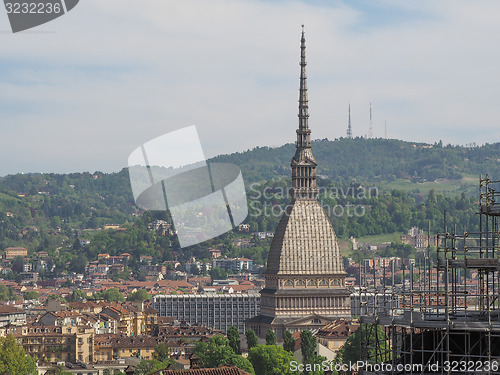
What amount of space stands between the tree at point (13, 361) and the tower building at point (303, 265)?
110 feet

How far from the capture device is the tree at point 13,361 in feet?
363

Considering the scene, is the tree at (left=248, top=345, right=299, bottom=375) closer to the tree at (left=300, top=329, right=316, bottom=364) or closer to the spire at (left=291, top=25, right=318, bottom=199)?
the tree at (left=300, top=329, right=316, bottom=364)

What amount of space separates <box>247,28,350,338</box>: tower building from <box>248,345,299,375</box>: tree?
38.6 m

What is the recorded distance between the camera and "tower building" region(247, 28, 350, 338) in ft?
479

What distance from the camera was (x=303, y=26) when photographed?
15425 centimetres

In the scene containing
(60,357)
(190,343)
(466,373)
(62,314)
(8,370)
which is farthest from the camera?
(62,314)

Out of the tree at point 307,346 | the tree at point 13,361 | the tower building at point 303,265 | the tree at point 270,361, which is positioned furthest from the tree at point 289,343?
the tree at point 13,361

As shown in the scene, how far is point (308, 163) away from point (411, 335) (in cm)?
10918

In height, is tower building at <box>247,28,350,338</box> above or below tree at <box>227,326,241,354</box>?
above

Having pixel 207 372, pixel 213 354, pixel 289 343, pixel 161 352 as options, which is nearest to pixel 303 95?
pixel 161 352

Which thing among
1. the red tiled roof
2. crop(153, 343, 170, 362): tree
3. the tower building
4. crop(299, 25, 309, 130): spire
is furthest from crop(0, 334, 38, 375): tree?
crop(299, 25, 309, 130): spire

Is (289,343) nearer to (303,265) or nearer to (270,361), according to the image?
(270,361)

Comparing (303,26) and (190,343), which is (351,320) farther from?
(303,26)

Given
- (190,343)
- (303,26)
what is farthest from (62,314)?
(303,26)
